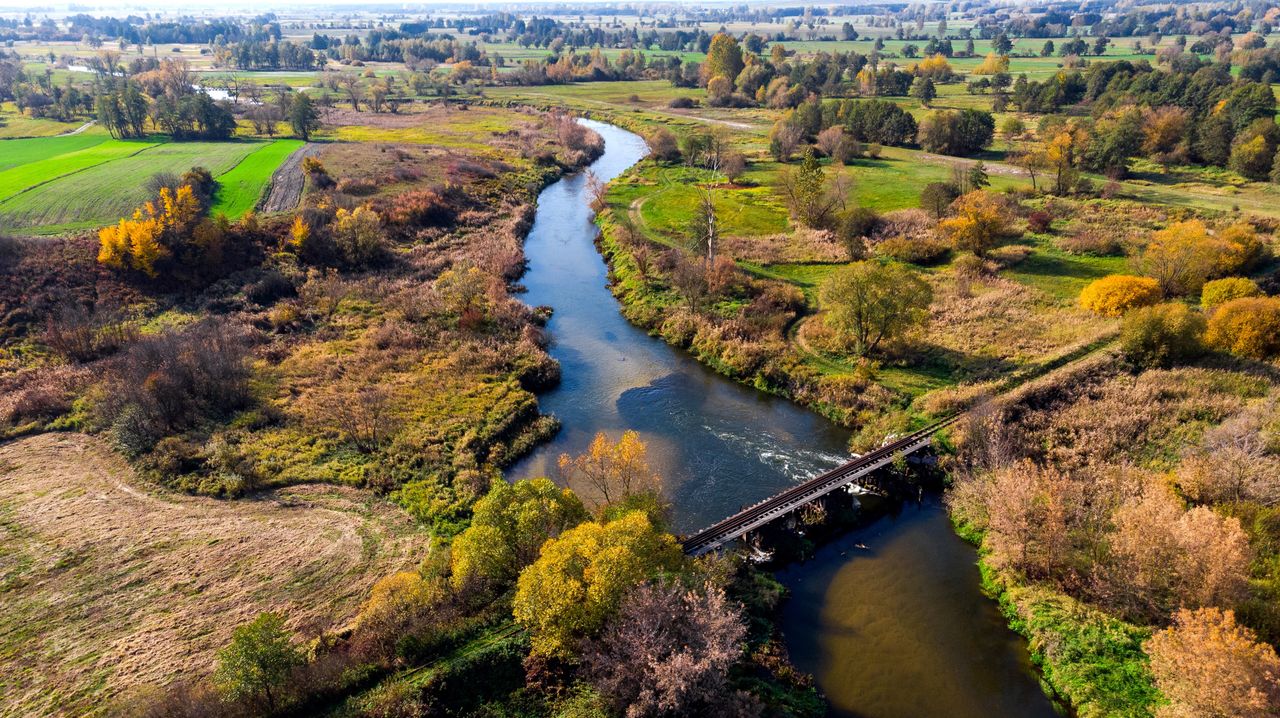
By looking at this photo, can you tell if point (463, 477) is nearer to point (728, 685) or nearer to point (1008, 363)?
point (728, 685)

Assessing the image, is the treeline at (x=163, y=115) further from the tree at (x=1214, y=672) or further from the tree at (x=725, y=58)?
the tree at (x=1214, y=672)

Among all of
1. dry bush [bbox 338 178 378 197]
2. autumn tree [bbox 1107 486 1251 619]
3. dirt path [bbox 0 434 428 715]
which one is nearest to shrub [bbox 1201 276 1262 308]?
autumn tree [bbox 1107 486 1251 619]

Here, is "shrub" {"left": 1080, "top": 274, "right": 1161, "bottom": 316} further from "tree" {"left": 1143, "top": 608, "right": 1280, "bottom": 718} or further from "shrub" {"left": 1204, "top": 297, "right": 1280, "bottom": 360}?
"tree" {"left": 1143, "top": 608, "right": 1280, "bottom": 718}

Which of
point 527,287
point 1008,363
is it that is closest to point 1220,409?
point 1008,363

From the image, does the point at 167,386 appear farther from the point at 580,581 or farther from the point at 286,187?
the point at 286,187

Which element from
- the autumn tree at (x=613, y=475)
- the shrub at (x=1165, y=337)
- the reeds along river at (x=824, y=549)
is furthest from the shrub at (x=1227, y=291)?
the autumn tree at (x=613, y=475)
